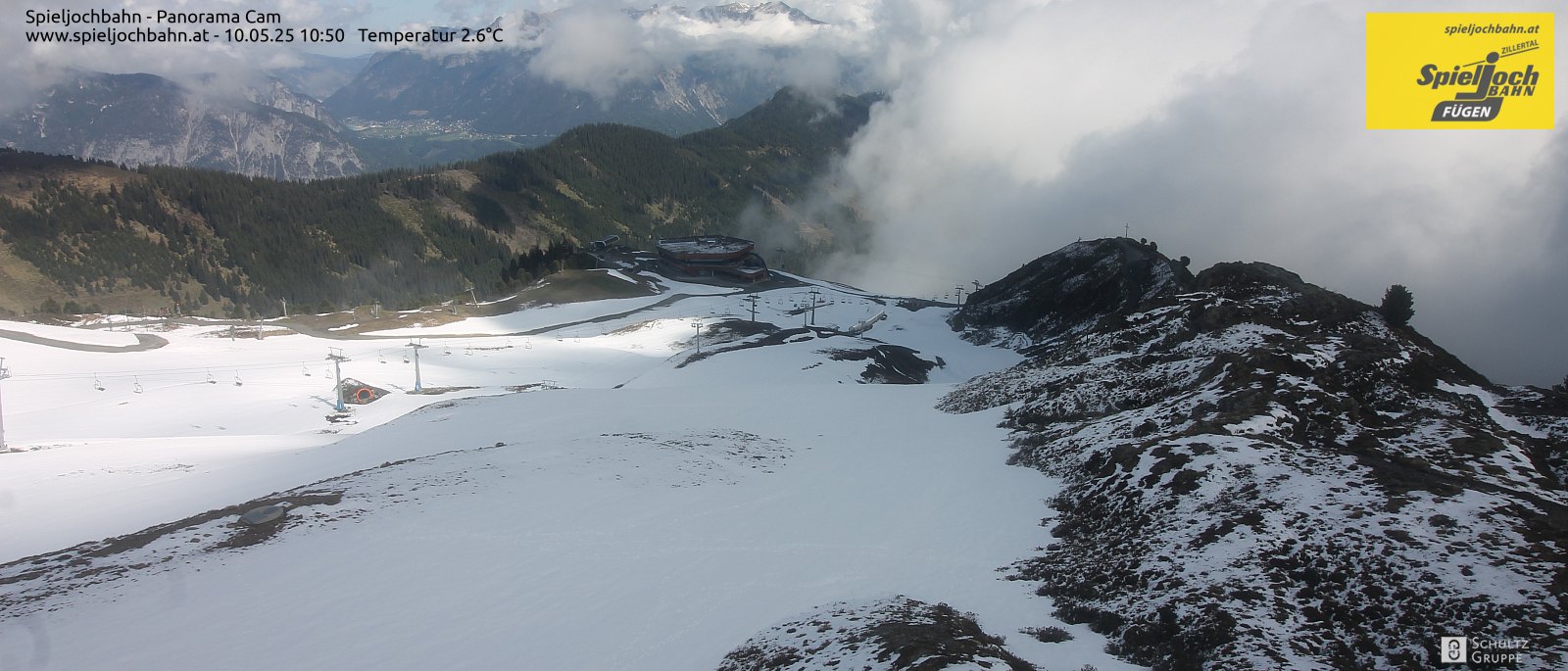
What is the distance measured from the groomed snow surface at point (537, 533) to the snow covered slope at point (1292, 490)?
169 centimetres

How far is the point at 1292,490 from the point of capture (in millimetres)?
19141

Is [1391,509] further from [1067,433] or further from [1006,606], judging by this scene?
[1067,433]

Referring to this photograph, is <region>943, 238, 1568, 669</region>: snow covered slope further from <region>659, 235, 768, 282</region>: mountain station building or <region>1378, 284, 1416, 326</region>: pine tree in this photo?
<region>659, 235, 768, 282</region>: mountain station building

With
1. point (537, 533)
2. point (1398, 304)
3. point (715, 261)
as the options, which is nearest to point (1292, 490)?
point (537, 533)

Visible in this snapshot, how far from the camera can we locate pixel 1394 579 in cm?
1497

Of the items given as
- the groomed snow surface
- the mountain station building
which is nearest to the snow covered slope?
the groomed snow surface

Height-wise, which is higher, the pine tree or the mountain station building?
the mountain station building

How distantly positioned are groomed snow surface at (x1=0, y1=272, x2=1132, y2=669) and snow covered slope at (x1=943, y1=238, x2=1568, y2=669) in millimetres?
1692

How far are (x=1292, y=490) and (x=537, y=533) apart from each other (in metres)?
19.7

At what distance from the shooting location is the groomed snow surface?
51.9 ft

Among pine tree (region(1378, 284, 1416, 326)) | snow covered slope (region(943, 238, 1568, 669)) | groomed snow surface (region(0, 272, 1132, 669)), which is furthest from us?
pine tree (region(1378, 284, 1416, 326))

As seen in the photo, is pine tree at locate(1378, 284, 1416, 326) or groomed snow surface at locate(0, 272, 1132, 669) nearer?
groomed snow surface at locate(0, 272, 1132, 669)

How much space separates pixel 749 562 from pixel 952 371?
214ft

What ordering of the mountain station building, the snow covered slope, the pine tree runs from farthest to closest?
the mountain station building < the pine tree < the snow covered slope
